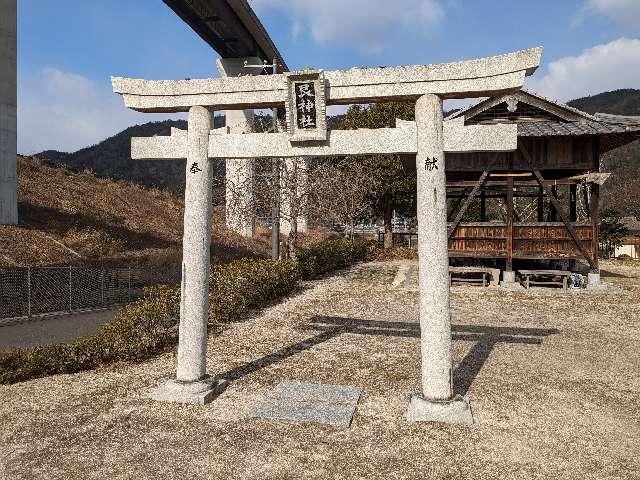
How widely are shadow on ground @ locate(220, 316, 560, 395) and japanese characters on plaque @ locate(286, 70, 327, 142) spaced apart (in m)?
4.09

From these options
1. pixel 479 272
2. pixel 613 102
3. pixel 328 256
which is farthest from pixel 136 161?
pixel 613 102

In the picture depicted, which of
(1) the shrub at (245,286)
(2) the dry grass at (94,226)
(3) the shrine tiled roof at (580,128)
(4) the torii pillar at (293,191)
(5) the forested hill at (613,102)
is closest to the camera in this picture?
(1) the shrub at (245,286)

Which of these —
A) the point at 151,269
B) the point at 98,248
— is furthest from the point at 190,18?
the point at 151,269

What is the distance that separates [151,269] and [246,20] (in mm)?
15512

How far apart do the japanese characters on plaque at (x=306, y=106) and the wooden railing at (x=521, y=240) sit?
41.8 ft

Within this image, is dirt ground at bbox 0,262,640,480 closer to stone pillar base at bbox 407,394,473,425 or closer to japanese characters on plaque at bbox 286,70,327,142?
stone pillar base at bbox 407,394,473,425

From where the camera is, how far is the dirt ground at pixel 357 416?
456 cm

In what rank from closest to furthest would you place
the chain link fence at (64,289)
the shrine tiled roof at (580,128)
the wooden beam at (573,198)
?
the chain link fence at (64,289) → the shrine tiled roof at (580,128) → the wooden beam at (573,198)

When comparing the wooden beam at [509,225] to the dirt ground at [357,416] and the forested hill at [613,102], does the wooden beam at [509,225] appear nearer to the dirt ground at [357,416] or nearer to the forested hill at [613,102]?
the dirt ground at [357,416]

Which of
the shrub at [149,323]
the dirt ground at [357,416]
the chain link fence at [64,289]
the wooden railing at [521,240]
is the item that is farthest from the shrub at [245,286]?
the wooden railing at [521,240]

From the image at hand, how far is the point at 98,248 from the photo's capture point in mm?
19234

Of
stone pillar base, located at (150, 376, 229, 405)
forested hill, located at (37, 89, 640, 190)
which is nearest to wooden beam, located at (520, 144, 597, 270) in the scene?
stone pillar base, located at (150, 376, 229, 405)

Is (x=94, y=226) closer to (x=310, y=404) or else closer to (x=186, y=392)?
(x=186, y=392)

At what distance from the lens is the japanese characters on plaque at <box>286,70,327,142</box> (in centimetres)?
602
